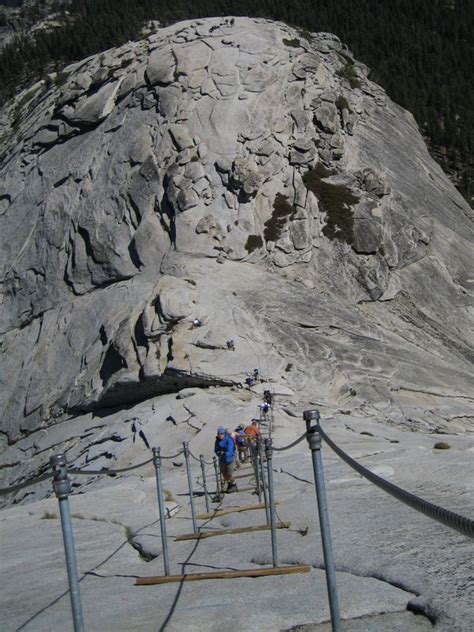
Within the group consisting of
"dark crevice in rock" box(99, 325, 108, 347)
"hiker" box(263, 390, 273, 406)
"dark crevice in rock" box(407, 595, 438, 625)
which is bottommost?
"hiker" box(263, 390, 273, 406)

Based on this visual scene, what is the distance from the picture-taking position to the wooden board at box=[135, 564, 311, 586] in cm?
784

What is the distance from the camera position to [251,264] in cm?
3856

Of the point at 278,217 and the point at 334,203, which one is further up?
the point at 278,217

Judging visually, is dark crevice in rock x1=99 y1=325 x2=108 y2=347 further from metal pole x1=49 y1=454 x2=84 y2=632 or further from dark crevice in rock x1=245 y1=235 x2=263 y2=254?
metal pole x1=49 y1=454 x2=84 y2=632

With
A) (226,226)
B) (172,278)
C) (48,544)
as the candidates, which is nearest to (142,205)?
(226,226)

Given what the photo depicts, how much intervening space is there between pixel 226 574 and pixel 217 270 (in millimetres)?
29329

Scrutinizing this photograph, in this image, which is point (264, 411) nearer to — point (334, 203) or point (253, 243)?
point (253, 243)

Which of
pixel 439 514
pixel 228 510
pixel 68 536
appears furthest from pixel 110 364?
pixel 439 514

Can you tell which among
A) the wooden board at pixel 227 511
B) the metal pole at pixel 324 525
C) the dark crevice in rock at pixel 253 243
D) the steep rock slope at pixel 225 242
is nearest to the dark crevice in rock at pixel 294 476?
the wooden board at pixel 227 511

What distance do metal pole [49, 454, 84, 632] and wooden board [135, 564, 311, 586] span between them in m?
3.62

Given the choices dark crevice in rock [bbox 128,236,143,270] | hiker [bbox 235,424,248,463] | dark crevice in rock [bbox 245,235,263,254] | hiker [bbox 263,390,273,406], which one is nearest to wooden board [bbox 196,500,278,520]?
hiker [bbox 235,424,248,463]

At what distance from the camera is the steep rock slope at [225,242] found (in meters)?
31.7

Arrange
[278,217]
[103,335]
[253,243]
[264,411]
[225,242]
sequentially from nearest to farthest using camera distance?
[264,411] → [103,335] → [225,242] → [253,243] → [278,217]

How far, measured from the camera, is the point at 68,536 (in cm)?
467
